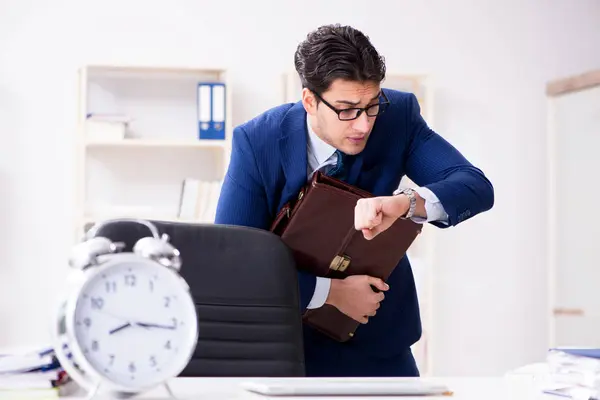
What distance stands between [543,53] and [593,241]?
3.54 feet

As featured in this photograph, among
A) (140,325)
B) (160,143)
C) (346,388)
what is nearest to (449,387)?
(346,388)

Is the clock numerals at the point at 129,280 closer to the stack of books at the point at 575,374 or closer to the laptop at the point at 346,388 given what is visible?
the laptop at the point at 346,388

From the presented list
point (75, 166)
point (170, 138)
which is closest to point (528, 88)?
point (170, 138)

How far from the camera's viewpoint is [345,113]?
2.07 m

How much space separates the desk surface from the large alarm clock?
0.07m

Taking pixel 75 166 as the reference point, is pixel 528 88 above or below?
above

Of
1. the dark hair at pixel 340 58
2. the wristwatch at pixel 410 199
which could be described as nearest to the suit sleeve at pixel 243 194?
the dark hair at pixel 340 58

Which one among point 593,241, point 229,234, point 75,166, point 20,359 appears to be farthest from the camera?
point 593,241

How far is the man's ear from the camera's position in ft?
6.95

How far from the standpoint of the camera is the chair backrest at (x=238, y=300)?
71.8 inches

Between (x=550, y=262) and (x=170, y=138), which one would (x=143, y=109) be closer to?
(x=170, y=138)

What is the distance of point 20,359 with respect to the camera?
1.38 meters

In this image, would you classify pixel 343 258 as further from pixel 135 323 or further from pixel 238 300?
pixel 135 323

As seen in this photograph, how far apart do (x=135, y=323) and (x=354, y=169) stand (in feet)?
3.41
